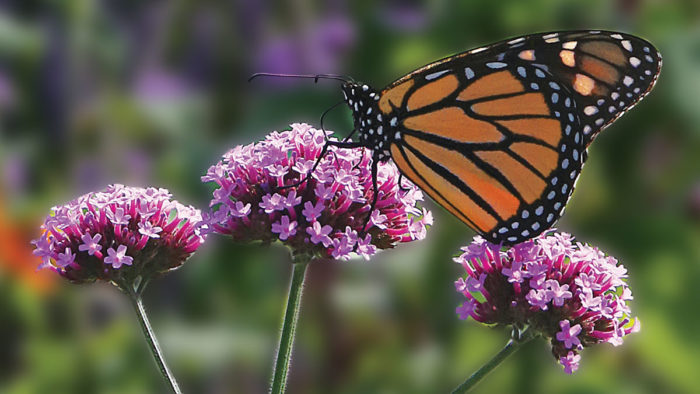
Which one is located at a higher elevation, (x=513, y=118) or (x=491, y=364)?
(x=513, y=118)

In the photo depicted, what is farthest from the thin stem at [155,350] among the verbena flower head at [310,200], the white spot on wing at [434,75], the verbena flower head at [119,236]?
the white spot on wing at [434,75]

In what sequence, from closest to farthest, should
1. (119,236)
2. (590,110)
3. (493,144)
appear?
1. (119,236)
2. (590,110)
3. (493,144)

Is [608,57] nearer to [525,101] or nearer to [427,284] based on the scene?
[525,101]

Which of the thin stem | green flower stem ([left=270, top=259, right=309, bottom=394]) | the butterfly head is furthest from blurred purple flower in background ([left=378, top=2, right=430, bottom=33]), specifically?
the thin stem

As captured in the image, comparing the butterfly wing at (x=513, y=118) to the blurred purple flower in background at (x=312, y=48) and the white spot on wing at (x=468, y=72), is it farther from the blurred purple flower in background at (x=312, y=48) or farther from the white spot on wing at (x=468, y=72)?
the blurred purple flower in background at (x=312, y=48)

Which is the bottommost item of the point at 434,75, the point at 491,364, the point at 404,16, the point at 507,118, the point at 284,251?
the point at 284,251

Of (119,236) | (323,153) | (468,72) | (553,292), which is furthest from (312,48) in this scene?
(553,292)

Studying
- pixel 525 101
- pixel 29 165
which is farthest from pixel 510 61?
pixel 29 165

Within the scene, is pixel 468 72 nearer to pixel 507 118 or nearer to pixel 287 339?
pixel 507 118
